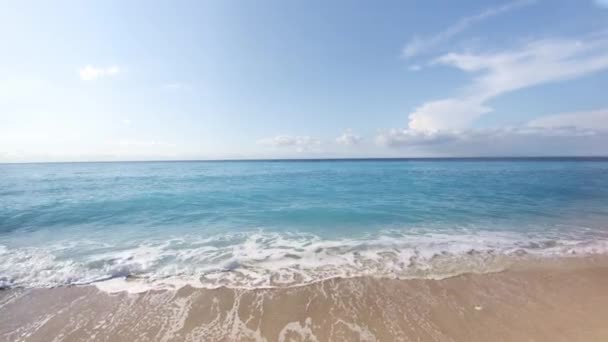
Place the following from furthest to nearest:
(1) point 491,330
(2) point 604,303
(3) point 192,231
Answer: (3) point 192,231
(2) point 604,303
(1) point 491,330

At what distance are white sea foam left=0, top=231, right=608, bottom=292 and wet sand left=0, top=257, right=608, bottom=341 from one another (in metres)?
0.45

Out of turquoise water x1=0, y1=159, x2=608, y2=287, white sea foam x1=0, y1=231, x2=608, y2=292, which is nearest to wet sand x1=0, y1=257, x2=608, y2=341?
white sea foam x1=0, y1=231, x2=608, y2=292

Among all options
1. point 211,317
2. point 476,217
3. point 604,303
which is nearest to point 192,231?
point 211,317

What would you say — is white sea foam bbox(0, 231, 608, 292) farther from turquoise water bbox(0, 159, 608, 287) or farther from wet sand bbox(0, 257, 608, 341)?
wet sand bbox(0, 257, 608, 341)

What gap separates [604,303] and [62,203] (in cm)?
2455

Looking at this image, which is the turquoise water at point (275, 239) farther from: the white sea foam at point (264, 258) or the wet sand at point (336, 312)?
the wet sand at point (336, 312)

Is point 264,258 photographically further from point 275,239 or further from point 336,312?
point 336,312

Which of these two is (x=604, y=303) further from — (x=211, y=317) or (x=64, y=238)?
(x=64, y=238)

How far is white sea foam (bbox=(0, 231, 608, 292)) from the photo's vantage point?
17.2 ft

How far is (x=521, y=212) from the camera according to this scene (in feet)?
37.1

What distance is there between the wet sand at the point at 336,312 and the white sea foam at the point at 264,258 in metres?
0.45

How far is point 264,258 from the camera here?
6.47m

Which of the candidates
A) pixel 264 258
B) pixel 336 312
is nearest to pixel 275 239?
pixel 264 258

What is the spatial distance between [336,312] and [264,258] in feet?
10.3
